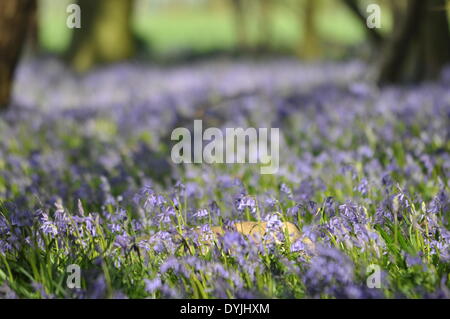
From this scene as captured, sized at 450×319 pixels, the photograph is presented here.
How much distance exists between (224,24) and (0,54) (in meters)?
36.6

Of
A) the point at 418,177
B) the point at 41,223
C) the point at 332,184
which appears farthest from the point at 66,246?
the point at 418,177

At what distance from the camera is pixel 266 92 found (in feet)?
31.7

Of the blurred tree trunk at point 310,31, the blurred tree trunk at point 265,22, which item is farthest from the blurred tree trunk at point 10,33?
the blurred tree trunk at point 265,22

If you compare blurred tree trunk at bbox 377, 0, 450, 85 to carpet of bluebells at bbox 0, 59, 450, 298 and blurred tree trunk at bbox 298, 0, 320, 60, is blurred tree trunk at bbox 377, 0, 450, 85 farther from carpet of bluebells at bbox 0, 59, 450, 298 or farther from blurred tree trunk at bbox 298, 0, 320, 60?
blurred tree trunk at bbox 298, 0, 320, 60

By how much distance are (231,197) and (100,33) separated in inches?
467

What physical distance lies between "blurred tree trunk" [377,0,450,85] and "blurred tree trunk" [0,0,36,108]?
453 cm

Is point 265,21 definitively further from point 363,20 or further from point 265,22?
point 363,20

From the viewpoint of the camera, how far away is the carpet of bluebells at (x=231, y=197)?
2.95 m

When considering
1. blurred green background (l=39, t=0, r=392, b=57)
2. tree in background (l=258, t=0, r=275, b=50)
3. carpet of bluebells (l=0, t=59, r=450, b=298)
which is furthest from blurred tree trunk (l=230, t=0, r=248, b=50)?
carpet of bluebells (l=0, t=59, r=450, b=298)

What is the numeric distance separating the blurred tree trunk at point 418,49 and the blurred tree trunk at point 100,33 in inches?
310

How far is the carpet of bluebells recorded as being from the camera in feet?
9.69

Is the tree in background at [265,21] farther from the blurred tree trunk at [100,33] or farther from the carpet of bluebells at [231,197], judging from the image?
the carpet of bluebells at [231,197]

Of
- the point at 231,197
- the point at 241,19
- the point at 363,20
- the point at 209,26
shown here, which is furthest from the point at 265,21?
the point at 209,26
